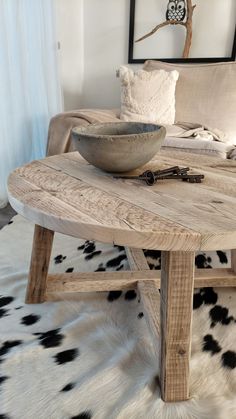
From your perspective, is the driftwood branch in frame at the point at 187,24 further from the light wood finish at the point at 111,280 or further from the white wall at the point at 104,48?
the light wood finish at the point at 111,280

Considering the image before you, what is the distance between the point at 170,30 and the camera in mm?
2264

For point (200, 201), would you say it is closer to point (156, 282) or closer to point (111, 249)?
point (156, 282)

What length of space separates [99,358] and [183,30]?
2.18 meters

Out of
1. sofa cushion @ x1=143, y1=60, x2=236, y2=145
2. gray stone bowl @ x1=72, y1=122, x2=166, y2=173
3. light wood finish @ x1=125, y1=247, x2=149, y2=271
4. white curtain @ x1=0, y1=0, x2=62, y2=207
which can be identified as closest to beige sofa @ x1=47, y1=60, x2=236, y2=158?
sofa cushion @ x1=143, y1=60, x2=236, y2=145

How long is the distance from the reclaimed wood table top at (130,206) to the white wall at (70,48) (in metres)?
1.90

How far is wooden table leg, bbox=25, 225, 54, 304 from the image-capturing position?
0.92m

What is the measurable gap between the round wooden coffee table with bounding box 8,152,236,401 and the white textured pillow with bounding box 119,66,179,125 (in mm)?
1094

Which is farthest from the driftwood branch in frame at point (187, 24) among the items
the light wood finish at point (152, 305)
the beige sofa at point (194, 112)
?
the light wood finish at point (152, 305)

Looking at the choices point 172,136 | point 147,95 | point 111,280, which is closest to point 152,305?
point 111,280

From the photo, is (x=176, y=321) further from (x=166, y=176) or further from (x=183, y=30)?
(x=183, y=30)

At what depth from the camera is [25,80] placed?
199 centimetres

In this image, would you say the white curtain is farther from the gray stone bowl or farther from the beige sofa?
the gray stone bowl

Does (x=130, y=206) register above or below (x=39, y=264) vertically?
above

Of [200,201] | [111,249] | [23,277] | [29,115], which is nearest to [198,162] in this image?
[200,201]
